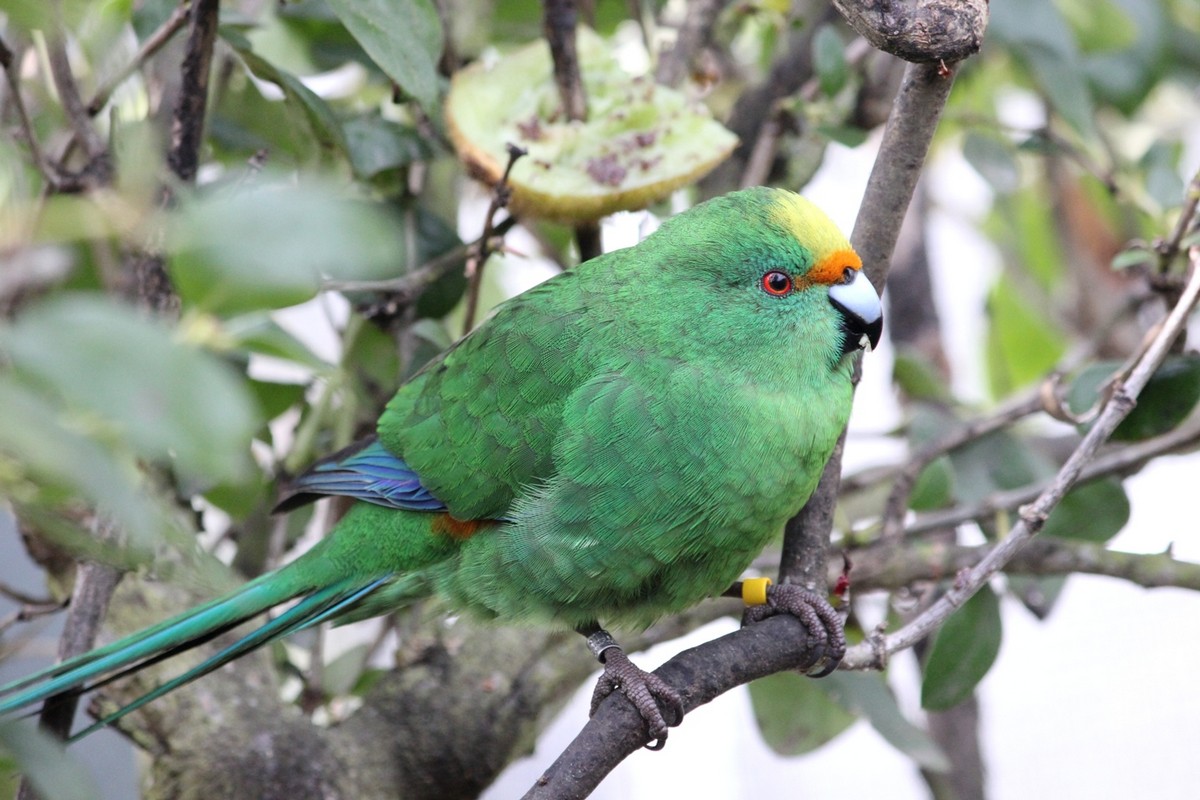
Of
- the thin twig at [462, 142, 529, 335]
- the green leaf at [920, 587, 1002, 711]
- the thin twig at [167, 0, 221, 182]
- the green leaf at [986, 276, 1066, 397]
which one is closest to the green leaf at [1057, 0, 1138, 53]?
the green leaf at [986, 276, 1066, 397]

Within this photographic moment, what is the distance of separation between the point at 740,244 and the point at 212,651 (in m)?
1.02

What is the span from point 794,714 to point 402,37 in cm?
133

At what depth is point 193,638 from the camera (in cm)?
165

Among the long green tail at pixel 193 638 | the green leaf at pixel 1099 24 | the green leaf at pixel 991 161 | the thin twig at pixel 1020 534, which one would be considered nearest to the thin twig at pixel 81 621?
the long green tail at pixel 193 638

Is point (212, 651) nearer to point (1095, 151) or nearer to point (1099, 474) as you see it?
point (1099, 474)

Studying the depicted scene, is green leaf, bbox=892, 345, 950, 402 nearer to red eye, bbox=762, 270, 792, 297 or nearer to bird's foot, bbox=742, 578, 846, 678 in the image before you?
red eye, bbox=762, 270, 792, 297

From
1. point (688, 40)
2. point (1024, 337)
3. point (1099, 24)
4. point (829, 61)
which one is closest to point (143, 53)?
point (688, 40)

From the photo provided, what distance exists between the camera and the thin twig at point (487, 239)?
1663 mm

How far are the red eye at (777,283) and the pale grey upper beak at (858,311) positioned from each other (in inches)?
2.7

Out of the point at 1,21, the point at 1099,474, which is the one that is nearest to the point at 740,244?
the point at 1099,474

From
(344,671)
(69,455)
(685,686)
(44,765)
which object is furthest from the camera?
(344,671)

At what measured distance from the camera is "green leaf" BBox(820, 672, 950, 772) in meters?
1.89

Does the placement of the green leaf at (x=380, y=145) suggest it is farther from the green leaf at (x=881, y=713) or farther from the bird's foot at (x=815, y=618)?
the green leaf at (x=881, y=713)

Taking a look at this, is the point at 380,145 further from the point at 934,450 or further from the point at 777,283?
the point at 934,450
